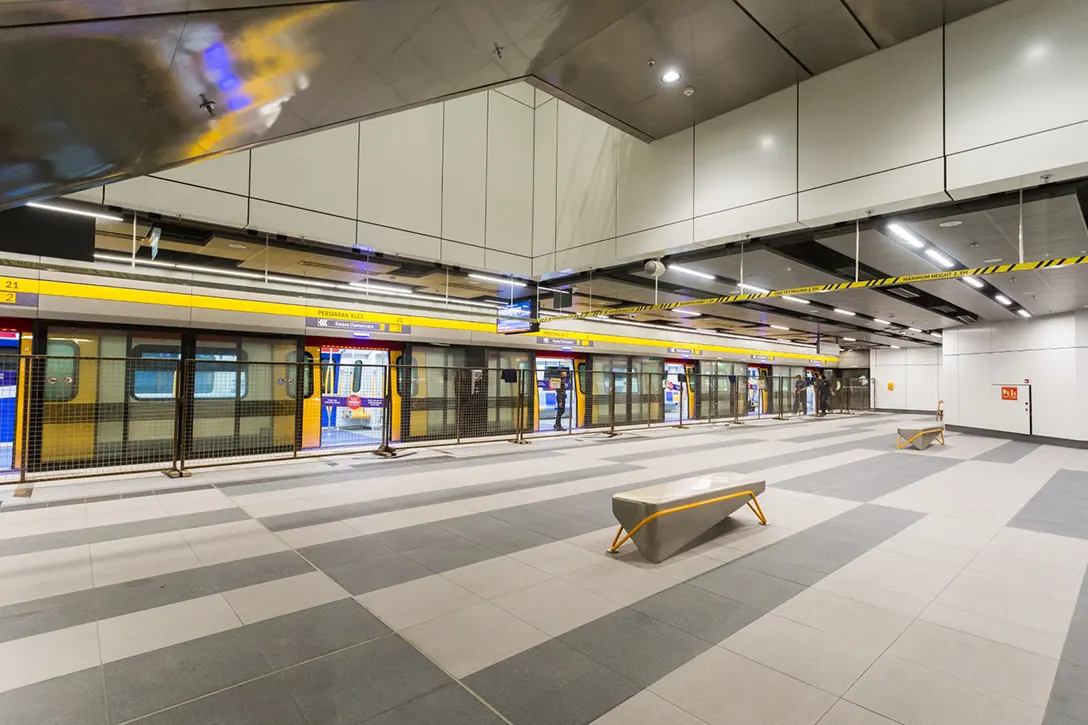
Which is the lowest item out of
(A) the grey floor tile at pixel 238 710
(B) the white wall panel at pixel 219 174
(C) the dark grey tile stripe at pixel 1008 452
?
(C) the dark grey tile stripe at pixel 1008 452

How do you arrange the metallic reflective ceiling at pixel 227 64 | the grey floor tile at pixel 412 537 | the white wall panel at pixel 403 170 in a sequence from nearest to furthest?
1. the metallic reflective ceiling at pixel 227 64
2. the grey floor tile at pixel 412 537
3. the white wall panel at pixel 403 170

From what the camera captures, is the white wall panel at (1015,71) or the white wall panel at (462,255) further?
the white wall panel at (462,255)

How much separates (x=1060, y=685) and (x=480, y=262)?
948cm

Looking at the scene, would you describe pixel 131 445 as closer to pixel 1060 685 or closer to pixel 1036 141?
pixel 1060 685

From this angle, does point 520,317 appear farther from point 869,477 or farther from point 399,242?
point 869,477

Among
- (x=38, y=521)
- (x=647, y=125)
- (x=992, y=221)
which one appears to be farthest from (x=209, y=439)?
(x=992, y=221)

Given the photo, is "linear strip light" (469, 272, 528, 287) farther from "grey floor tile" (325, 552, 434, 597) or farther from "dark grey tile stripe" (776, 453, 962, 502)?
"grey floor tile" (325, 552, 434, 597)

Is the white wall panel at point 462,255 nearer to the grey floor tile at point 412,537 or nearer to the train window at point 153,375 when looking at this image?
the train window at point 153,375

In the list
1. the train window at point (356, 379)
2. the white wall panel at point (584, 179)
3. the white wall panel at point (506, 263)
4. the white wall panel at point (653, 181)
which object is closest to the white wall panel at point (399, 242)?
the white wall panel at point (506, 263)

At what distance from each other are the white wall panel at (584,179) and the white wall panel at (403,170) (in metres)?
2.45

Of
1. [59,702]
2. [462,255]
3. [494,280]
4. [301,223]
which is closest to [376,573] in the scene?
[59,702]

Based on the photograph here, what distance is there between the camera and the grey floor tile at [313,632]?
3107 millimetres

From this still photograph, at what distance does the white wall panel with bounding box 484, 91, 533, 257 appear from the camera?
1053 cm

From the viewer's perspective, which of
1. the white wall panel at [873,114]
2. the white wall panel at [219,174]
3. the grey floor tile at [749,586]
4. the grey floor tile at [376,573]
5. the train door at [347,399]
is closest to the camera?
the grey floor tile at [749,586]
